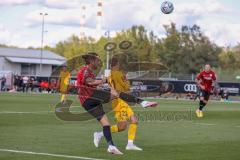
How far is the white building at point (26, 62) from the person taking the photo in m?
115

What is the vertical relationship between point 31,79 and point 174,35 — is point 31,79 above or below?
below

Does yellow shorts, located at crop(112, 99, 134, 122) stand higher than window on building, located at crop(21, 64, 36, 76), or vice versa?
window on building, located at crop(21, 64, 36, 76)

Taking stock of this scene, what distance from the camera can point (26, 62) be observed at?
382ft

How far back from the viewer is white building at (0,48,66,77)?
4535 inches

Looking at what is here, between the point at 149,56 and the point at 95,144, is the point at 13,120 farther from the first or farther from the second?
the point at 149,56

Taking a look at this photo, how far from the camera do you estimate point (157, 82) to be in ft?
187

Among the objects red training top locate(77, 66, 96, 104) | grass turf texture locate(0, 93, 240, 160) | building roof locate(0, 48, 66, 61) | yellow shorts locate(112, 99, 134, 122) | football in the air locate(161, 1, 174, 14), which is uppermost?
building roof locate(0, 48, 66, 61)

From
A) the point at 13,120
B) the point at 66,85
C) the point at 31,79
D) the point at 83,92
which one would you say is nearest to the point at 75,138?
the point at 83,92

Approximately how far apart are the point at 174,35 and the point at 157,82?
185ft

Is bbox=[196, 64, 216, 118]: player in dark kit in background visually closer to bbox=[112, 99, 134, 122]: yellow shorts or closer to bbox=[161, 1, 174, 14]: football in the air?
bbox=[161, 1, 174, 14]: football in the air

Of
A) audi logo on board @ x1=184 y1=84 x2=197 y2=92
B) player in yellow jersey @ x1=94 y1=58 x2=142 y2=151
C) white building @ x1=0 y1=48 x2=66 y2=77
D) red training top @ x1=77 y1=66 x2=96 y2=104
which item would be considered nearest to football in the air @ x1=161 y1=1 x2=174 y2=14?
player in yellow jersey @ x1=94 y1=58 x2=142 y2=151

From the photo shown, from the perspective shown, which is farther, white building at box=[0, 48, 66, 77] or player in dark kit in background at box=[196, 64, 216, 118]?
white building at box=[0, 48, 66, 77]

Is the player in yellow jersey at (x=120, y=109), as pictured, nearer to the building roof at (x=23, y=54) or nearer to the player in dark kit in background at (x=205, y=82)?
the player in dark kit in background at (x=205, y=82)

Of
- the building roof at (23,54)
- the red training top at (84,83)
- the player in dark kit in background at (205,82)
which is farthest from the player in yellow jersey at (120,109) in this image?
the building roof at (23,54)
